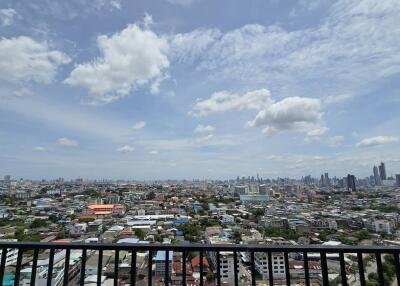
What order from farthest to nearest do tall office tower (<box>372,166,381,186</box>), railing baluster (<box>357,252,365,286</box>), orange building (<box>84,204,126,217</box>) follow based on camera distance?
tall office tower (<box>372,166,381,186</box>) < orange building (<box>84,204,126,217</box>) < railing baluster (<box>357,252,365,286</box>)

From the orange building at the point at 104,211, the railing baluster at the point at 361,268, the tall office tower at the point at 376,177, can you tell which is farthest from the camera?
the tall office tower at the point at 376,177

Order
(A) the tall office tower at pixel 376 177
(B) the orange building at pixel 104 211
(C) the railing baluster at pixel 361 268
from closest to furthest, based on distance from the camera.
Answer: (C) the railing baluster at pixel 361 268 → (B) the orange building at pixel 104 211 → (A) the tall office tower at pixel 376 177

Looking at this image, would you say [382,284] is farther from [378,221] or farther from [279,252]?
[378,221]

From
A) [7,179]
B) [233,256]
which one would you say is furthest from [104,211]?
[7,179]

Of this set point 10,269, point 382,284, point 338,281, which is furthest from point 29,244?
point 382,284

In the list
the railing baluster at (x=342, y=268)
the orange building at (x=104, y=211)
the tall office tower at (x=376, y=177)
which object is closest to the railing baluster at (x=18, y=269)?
the railing baluster at (x=342, y=268)

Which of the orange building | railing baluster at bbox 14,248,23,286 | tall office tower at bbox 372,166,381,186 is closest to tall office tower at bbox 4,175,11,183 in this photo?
the orange building

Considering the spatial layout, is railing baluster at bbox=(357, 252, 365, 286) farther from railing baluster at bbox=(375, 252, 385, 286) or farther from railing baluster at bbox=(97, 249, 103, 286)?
railing baluster at bbox=(97, 249, 103, 286)

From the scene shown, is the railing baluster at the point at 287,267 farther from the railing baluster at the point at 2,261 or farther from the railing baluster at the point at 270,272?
Answer: the railing baluster at the point at 2,261

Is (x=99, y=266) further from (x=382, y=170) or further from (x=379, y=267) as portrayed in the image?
(x=382, y=170)

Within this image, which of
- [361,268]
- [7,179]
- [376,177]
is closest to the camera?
[361,268]

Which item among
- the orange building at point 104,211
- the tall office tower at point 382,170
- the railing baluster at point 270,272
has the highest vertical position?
the tall office tower at point 382,170
